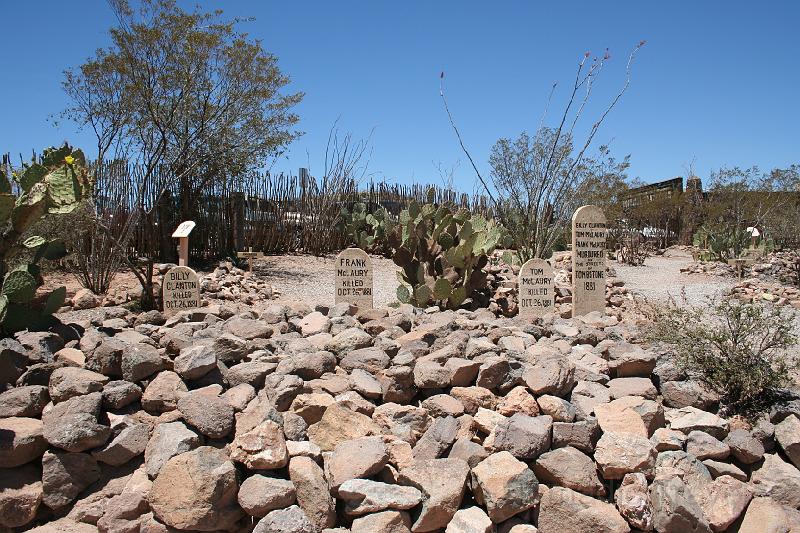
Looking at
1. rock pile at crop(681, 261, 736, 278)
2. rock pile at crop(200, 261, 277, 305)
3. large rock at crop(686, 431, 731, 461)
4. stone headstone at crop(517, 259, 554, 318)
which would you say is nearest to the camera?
large rock at crop(686, 431, 731, 461)

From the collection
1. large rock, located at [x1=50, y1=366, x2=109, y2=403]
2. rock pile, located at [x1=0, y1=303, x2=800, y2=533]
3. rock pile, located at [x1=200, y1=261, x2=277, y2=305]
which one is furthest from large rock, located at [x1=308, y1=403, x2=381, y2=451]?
rock pile, located at [x1=200, y1=261, x2=277, y2=305]

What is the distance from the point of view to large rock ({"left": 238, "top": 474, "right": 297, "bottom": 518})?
3.31 meters

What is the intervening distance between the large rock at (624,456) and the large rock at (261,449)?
1710 millimetres

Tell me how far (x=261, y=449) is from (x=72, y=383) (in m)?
1.47

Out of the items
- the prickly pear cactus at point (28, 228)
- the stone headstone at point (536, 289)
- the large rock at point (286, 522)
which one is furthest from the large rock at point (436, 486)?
the stone headstone at point (536, 289)

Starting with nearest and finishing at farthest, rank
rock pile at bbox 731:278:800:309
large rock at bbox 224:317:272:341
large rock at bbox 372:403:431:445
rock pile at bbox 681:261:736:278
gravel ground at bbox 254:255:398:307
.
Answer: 1. large rock at bbox 372:403:431:445
2. large rock at bbox 224:317:272:341
3. rock pile at bbox 731:278:800:309
4. gravel ground at bbox 254:255:398:307
5. rock pile at bbox 681:261:736:278

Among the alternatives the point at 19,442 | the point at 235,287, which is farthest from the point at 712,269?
the point at 19,442

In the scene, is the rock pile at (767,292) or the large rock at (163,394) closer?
the large rock at (163,394)

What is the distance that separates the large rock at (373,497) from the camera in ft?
10.7

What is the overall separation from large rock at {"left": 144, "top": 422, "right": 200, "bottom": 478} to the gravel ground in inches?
248

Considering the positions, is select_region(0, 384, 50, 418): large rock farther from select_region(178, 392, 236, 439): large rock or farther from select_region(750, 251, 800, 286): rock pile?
select_region(750, 251, 800, 286): rock pile

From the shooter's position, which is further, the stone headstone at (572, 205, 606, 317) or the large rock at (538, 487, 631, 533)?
the stone headstone at (572, 205, 606, 317)

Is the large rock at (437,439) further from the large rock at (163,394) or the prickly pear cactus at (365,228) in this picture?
the prickly pear cactus at (365,228)

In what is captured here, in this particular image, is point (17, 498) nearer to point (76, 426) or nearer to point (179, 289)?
point (76, 426)
